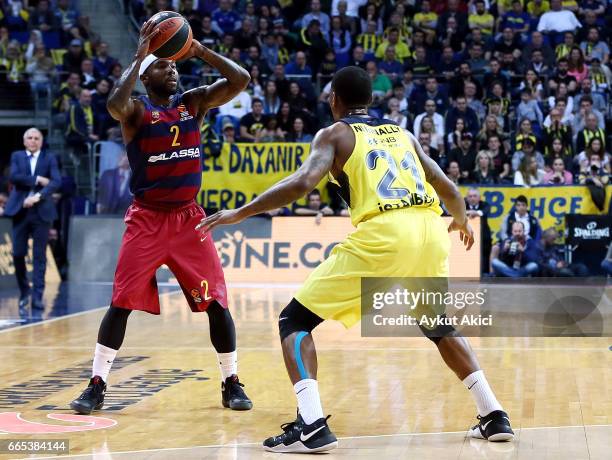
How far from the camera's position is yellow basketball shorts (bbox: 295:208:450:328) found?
5.85 metres

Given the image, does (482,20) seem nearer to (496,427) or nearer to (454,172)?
(454,172)

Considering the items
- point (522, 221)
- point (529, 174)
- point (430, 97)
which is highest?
point (430, 97)

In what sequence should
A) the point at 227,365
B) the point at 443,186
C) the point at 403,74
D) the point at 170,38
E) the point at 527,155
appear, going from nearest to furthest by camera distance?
1. the point at 443,186
2. the point at 170,38
3. the point at 227,365
4. the point at 527,155
5. the point at 403,74

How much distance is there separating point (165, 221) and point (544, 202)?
1137cm

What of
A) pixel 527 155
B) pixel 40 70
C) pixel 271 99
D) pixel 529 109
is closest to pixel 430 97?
pixel 529 109

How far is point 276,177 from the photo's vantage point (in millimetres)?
18641

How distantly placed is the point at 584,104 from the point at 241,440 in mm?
14249

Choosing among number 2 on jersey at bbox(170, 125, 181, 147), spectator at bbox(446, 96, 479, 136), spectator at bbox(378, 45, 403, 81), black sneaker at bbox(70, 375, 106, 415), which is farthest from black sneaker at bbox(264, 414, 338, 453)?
spectator at bbox(378, 45, 403, 81)

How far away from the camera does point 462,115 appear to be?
19219mm

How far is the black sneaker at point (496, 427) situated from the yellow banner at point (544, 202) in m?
11.5

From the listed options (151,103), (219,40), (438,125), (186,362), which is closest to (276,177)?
(438,125)

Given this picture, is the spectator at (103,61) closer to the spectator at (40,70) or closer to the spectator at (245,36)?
the spectator at (40,70)

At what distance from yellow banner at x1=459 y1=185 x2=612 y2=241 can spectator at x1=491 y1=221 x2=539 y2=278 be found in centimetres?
42

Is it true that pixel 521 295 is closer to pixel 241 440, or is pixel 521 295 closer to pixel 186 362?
pixel 186 362
